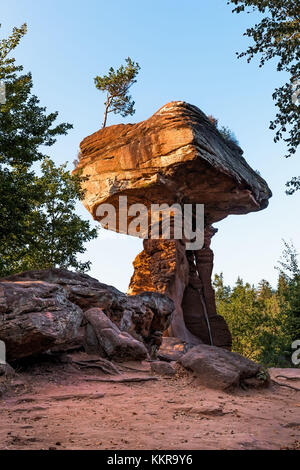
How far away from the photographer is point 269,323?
2491 cm

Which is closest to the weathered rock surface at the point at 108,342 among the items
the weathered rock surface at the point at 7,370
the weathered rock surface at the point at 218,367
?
the weathered rock surface at the point at 218,367

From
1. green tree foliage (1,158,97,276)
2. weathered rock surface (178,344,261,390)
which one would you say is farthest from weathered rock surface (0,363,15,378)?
green tree foliage (1,158,97,276)

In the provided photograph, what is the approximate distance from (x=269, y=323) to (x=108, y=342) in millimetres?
18836

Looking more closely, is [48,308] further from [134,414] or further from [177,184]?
[177,184]

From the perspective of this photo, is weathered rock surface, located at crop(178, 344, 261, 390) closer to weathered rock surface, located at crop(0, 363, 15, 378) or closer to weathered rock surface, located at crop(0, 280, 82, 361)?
weathered rock surface, located at crop(0, 280, 82, 361)

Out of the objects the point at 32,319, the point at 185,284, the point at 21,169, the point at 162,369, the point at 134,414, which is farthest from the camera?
the point at 185,284

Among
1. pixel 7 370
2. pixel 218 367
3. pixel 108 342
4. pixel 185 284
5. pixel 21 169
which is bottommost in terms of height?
pixel 218 367

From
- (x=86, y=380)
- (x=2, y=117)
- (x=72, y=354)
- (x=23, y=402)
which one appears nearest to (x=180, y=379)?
(x=86, y=380)

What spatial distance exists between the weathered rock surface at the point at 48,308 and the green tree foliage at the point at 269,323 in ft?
30.2

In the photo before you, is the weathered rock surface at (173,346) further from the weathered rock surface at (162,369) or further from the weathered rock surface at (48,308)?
the weathered rock surface at (162,369)

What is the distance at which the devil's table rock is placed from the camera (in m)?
17.8

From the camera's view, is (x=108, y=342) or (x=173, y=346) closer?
(x=108, y=342)

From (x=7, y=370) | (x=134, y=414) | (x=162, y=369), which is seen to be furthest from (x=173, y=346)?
(x=134, y=414)
